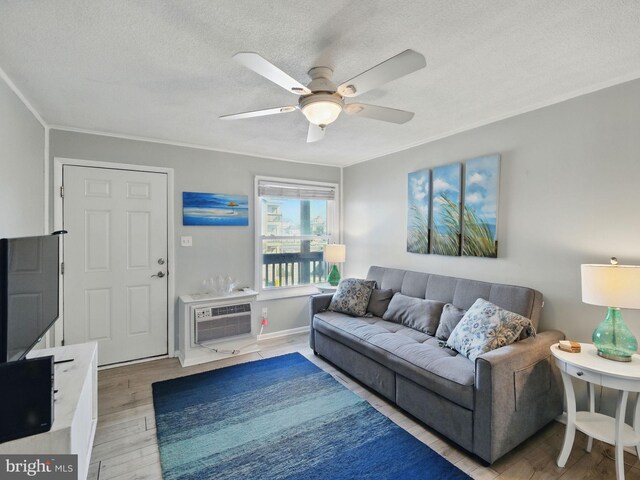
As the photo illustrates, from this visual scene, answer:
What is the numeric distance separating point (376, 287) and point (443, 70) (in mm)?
2366

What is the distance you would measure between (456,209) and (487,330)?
129cm

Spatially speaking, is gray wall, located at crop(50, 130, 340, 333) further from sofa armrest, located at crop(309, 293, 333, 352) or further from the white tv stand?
the white tv stand

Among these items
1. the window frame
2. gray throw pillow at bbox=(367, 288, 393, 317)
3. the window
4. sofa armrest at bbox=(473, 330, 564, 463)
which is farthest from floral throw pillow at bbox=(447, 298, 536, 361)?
the window

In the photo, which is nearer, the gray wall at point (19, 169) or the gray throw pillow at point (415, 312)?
the gray wall at point (19, 169)

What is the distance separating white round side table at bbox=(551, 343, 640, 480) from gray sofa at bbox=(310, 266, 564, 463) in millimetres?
192

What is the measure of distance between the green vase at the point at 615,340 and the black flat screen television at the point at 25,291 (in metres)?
3.11

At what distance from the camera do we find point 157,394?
268cm

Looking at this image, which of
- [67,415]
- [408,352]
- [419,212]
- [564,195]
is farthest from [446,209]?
[67,415]

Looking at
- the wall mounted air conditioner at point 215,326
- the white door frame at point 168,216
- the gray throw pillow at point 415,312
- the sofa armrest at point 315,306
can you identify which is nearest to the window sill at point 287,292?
the wall mounted air conditioner at point 215,326

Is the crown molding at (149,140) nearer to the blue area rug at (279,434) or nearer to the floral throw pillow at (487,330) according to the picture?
the blue area rug at (279,434)

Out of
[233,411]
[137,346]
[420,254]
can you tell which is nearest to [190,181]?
[137,346]

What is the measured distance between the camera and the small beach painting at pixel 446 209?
3020mm

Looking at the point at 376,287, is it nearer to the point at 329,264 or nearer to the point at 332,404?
the point at 329,264

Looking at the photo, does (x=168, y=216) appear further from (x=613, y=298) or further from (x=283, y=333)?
(x=613, y=298)
